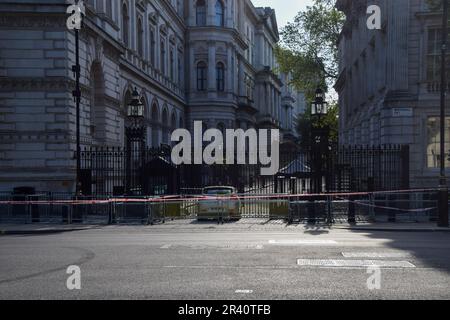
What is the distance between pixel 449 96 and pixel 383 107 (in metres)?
2.97

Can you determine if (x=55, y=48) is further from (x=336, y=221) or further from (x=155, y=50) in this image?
(x=155, y=50)

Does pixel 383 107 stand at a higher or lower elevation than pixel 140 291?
higher

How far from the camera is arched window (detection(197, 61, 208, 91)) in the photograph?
63.3 metres

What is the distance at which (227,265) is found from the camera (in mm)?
10438

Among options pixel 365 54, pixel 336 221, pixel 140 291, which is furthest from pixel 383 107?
pixel 140 291

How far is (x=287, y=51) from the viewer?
58.9m

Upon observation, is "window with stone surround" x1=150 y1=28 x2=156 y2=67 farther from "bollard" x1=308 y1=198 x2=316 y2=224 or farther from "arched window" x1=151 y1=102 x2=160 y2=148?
"bollard" x1=308 y1=198 x2=316 y2=224

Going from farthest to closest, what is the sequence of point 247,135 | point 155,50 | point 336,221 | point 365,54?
1. point 247,135
2. point 155,50
3. point 365,54
4. point 336,221

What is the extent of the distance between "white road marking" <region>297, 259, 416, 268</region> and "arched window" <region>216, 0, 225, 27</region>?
186 ft

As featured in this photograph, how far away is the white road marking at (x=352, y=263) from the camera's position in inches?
407

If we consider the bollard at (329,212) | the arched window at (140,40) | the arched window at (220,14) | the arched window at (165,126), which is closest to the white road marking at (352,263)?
the bollard at (329,212)

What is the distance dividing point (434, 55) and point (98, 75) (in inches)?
702

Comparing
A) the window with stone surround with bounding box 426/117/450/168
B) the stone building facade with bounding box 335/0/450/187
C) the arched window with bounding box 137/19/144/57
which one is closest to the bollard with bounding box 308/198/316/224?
the stone building facade with bounding box 335/0/450/187

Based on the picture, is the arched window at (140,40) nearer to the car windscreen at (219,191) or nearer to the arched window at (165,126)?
the arched window at (165,126)
